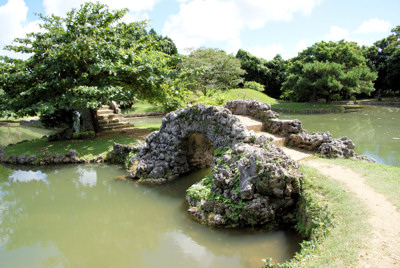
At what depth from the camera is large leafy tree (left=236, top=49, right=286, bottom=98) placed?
4950 centimetres

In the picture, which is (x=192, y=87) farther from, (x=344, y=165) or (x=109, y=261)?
(x=109, y=261)

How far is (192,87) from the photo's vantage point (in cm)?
3406

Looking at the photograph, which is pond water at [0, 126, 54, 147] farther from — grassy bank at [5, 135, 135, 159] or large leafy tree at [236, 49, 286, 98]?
large leafy tree at [236, 49, 286, 98]

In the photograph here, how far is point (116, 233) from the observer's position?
260 inches

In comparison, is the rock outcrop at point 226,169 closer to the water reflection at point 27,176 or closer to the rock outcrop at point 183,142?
the rock outcrop at point 183,142

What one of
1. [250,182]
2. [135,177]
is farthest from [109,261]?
[135,177]

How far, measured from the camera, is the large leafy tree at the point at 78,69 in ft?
41.2

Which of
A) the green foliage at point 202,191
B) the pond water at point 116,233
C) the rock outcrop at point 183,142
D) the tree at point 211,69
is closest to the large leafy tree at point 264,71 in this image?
the tree at point 211,69

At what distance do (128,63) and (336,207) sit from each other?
11950 mm

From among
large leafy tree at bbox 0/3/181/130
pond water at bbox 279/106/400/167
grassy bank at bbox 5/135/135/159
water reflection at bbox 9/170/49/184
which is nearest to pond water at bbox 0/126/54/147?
grassy bank at bbox 5/135/135/159

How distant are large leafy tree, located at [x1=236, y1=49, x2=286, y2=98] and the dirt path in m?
44.2

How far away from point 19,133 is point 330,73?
31124mm

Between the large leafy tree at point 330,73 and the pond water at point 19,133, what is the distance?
2724 cm

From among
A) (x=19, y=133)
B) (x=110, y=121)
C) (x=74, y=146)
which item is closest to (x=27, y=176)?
(x=74, y=146)
